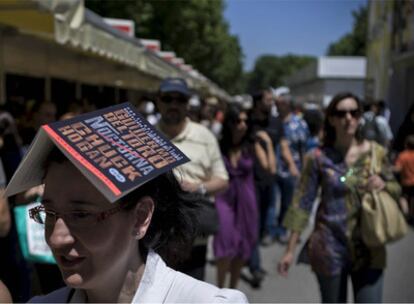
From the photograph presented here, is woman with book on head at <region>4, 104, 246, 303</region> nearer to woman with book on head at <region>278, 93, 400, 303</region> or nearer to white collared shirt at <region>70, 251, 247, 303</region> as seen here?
white collared shirt at <region>70, 251, 247, 303</region>

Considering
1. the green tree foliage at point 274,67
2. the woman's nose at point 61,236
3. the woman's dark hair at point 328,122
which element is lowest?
the woman's nose at point 61,236

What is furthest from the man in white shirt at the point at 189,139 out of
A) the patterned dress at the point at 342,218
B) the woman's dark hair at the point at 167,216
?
the woman's dark hair at the point at 167,216

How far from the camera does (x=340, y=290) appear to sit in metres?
3.77

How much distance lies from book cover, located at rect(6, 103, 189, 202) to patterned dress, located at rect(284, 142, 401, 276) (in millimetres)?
2309

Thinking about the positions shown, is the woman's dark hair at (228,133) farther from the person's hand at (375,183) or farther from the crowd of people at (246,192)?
the person's hand at (375,183)

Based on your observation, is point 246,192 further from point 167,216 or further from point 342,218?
point 167,216

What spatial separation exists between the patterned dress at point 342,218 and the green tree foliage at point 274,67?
6537 inches

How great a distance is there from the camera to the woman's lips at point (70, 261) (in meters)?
1.52

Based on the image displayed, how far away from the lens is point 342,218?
12.3ft

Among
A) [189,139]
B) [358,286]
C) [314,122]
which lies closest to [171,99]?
[189,139]

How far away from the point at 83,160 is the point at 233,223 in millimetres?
4366

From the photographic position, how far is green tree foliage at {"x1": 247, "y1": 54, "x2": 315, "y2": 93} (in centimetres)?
17675

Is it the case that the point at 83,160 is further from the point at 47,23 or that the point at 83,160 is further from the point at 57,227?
the point at 47,23

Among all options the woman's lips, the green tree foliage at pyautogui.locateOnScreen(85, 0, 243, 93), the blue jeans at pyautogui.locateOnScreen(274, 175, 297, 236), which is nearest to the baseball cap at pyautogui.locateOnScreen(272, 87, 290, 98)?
the blue jeans at pyautogui.locateOnScreen(274, 175, 297, 236)
